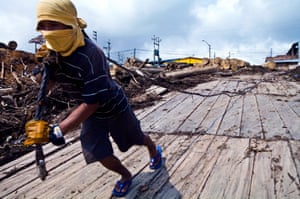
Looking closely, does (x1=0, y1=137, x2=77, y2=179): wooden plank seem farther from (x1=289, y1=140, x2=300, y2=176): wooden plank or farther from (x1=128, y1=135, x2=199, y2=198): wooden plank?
(x1=289, y1=140, x2=300, y2=176): wooden plank

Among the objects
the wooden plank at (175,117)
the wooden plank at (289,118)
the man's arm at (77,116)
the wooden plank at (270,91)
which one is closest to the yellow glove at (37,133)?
the man's arm at (77,116)

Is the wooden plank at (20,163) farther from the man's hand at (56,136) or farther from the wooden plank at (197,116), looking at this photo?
the wooden plank at (197,116)

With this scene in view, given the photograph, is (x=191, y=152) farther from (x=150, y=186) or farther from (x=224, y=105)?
(x=224, y=105)

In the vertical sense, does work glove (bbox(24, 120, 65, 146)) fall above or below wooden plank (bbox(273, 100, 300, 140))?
above

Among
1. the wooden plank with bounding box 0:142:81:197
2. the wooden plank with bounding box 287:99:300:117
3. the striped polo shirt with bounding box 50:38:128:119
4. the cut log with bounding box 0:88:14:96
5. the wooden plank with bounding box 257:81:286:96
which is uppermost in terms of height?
the striped polo shirt with bounding box 50:38:128:119

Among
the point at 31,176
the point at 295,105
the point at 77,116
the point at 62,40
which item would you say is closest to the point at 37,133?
the point at 77,116

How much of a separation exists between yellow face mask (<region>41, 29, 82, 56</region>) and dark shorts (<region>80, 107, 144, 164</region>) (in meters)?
0.61

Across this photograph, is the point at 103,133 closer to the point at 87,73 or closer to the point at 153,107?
the point at 87,73

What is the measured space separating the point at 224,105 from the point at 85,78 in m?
3.94

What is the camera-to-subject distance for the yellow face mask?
1664mm

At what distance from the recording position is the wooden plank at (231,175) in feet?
6.89

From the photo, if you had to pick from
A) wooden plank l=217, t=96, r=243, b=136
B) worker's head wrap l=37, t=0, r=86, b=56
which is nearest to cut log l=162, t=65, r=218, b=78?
wooden plank l=217, t=96, r=243, b=136

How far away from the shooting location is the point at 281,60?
28594mm

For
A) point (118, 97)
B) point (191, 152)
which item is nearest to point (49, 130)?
point (118, 97)
